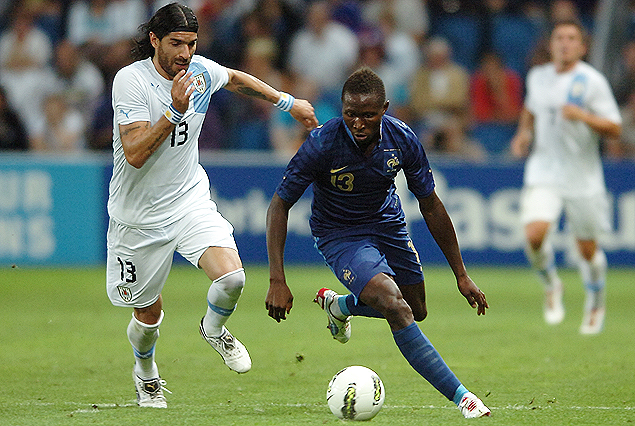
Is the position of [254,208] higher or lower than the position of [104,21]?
lower

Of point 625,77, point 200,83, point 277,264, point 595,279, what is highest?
point 200,83

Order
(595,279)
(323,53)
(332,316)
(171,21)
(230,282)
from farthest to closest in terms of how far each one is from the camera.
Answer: (323,53) < (595,279) < (332,316) < (230,282) < (171,21)

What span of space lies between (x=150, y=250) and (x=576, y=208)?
5.44 m

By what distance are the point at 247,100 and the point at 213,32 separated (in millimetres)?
1261

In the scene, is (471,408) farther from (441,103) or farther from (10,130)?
(10,130)

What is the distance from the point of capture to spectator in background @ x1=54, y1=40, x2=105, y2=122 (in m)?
15.5

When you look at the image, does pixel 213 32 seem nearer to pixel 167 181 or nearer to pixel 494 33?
pixel 494 33

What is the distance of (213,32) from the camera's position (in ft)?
52.8

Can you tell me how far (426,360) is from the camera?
5.50 meters

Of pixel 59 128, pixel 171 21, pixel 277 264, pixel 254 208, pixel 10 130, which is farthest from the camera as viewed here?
pixel 59 128

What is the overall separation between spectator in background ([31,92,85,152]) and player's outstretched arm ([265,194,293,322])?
32.7 feet

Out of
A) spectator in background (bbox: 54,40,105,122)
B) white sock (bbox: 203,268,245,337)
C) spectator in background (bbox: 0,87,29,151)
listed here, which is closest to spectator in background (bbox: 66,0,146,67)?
spectator in background (bbox: 54,40,105,122)

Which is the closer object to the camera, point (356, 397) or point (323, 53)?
point (356, 397)

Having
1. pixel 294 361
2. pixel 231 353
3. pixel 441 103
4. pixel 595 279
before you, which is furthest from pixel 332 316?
pixel 441 103
